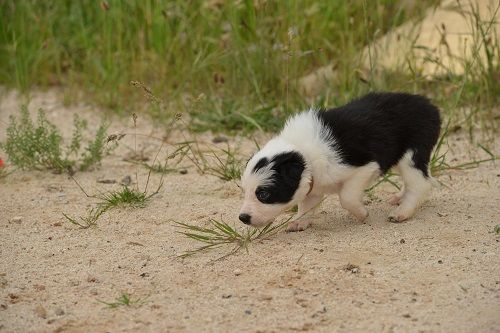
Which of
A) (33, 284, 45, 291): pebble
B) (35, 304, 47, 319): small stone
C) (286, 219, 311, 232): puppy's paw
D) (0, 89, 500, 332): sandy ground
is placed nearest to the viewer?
(0, 89, 500, 332): sandy ground

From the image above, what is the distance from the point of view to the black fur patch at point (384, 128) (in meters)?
4.67

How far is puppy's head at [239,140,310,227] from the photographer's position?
446 cm

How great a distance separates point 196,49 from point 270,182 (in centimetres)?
361

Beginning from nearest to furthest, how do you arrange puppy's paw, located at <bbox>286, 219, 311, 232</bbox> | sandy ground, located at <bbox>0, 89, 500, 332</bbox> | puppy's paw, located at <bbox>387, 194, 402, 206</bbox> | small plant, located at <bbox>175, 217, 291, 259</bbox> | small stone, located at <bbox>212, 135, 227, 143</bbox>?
sandy ground, located at <bbox>0, 89, 500, 332</bbox>, small plant, located at <bbox>175, 217, 291, 259</bbox>, puppy's paw, located at <bbox>286, 219, 311, 232</bbox>, puppy's paw, located at <bbox>387, 194, 402, 206</bbox>, small stone, located at <bbox>212, 135, 227, 143</bbox>

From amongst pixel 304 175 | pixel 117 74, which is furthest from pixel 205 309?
pixel 117 74

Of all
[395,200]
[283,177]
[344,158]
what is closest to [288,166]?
[283,177]

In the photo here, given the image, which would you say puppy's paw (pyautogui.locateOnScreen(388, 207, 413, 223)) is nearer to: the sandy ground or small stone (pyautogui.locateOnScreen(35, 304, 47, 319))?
the sandy ground

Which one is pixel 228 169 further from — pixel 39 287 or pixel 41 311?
pixel 41 311

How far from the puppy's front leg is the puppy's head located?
0.27 meters

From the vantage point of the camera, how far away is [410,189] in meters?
4.84

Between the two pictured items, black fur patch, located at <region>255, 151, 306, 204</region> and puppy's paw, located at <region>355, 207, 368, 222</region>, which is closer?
black fur patch, located at <region>255, 151, 306, 204</region>

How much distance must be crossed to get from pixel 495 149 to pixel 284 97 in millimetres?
1858

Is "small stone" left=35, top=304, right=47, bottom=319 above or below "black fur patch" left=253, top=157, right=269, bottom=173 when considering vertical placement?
below

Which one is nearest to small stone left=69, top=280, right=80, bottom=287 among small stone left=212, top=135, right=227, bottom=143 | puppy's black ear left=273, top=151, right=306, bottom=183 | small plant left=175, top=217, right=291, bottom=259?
small plant left=175, top=217, right=291, bottom=259
